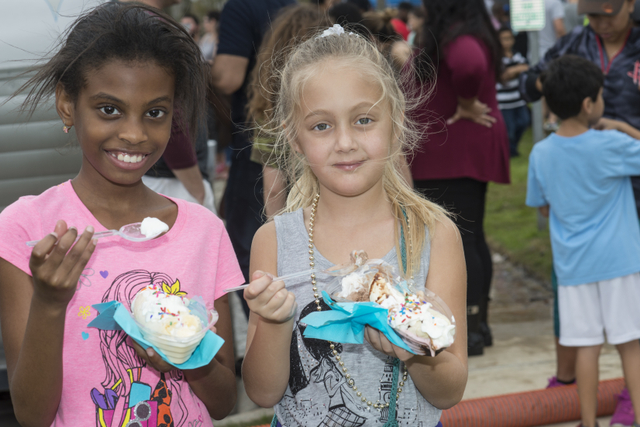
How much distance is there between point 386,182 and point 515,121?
8.95 m

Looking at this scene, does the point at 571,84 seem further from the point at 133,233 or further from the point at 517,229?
the point at 517,229

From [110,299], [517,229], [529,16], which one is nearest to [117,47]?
[110,299]

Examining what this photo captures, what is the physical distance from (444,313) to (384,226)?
15.9 inches

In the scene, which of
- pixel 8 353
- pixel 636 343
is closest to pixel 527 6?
pixel 636 343

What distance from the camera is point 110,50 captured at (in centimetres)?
176

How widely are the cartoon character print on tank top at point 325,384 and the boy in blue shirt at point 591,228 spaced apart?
1.84 meters

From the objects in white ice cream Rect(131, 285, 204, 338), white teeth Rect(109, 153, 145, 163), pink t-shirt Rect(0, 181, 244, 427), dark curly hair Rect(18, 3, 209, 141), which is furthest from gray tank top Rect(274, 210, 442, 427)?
dark curly hair Rect(18, 3, 209, 141)

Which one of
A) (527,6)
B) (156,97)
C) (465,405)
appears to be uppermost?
(156,97)

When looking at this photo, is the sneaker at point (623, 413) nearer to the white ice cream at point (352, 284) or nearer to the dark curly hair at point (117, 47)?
the white ice cream at point (352, 284)

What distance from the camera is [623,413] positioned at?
10.9 ft

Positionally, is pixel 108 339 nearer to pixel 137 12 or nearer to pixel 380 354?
pixel 380 354

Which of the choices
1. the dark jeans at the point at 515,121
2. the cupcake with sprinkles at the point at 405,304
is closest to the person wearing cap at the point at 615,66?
the cupcake with sprinkles at the point at 405,304

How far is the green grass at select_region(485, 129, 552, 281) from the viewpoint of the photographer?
250 inches

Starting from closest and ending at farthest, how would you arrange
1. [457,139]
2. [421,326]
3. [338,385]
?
[421,326]
[338,385]
[457,139]
